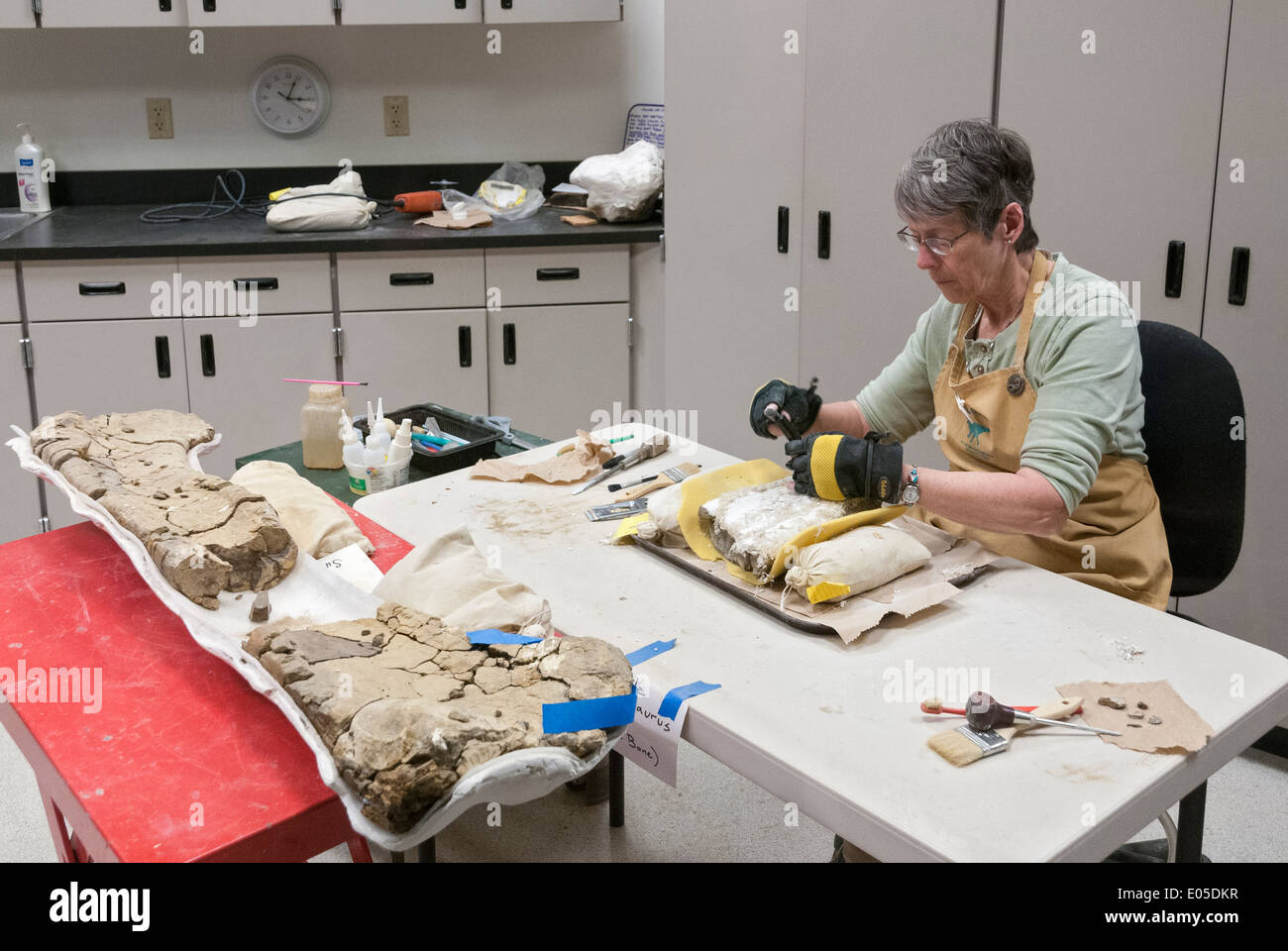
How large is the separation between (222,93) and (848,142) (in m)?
2.17

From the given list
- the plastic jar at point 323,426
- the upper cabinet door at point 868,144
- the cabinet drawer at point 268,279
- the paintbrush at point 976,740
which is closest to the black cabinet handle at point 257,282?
the cabinet drawer at point 268,279

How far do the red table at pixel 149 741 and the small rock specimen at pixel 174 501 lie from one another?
0.36 ft

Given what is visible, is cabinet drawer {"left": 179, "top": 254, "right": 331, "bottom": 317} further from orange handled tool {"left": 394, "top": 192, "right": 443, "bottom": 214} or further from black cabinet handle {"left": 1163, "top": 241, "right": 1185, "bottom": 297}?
black cabinet handle {"left": 1163, "top": 241, "right": 1185, "bottom": 297}

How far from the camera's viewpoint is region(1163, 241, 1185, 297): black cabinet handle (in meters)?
2.50

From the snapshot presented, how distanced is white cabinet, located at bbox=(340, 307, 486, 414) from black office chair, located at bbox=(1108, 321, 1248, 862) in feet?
7.36

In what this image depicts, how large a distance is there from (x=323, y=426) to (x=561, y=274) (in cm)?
159

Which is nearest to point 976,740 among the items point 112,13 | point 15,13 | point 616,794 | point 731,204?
point 616,794

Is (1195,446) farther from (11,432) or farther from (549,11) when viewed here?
(11,432)

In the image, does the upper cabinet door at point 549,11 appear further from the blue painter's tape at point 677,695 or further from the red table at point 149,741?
the blue painter's tape at point 677,695

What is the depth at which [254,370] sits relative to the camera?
11.6ft

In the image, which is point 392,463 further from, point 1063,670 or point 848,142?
point 848,142

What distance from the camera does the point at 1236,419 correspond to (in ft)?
5.86

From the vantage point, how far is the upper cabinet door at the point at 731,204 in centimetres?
319
